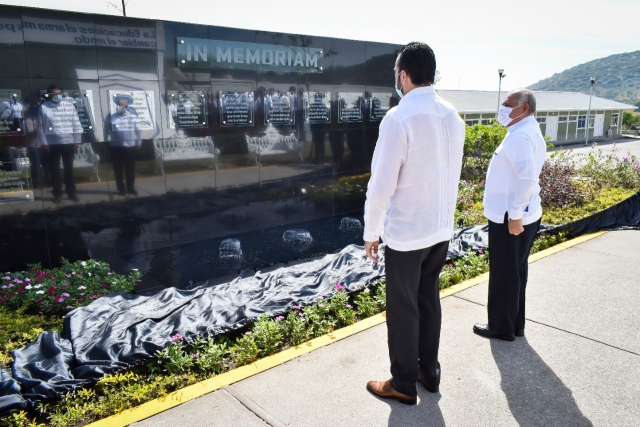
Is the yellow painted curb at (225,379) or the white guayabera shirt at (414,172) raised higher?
the white guayabera shirt at (414,172)

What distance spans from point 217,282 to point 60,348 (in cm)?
240

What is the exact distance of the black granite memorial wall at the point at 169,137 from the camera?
228 inches

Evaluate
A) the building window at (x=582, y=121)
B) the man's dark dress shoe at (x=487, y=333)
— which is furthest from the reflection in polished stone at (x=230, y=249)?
the building window at (x=582, y=121)

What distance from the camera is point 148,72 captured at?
21.6 feet

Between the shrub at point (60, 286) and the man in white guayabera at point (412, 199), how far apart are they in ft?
10.8

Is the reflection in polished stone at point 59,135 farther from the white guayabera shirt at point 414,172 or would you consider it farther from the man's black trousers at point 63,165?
the white guayabera shirt at point 414,172

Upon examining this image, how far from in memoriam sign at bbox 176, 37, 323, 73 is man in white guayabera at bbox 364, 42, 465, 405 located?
4876 millimetres

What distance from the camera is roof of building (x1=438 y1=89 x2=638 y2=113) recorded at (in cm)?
2948

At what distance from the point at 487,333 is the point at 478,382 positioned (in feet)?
2.35

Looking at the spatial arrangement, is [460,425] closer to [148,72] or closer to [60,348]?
[60,348]

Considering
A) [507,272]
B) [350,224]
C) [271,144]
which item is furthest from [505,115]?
[350,224]

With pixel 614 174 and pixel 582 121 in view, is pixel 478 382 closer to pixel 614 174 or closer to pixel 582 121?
pixel 614 174

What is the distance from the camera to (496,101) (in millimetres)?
32906

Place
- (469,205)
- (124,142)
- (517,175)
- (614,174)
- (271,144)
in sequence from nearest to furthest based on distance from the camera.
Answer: (517,175) < (124,142) < (271,144) < (469,205) < (614,174)
